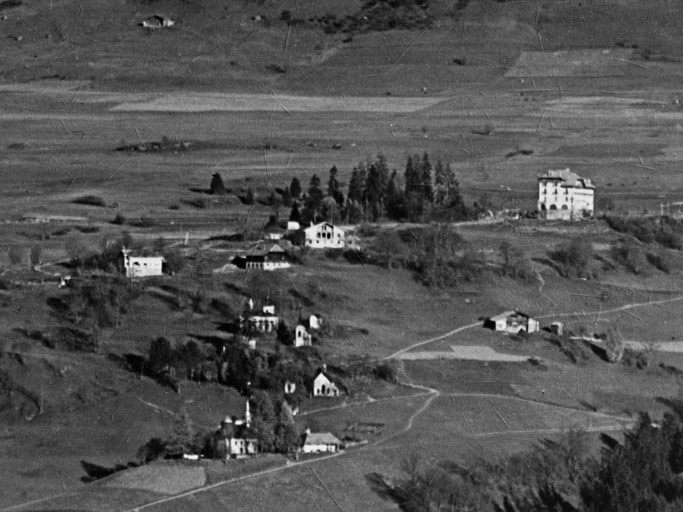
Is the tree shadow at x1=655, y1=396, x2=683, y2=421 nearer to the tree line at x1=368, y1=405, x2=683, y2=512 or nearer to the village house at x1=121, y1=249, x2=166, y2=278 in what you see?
the tree line at x1=368, y1=405, x2=683, y2=512

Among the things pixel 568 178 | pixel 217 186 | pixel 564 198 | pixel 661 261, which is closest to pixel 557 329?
Answer: pixel 661 261

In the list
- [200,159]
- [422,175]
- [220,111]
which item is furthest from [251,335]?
[220,111]

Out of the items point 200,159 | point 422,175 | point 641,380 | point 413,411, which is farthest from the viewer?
point 200,159

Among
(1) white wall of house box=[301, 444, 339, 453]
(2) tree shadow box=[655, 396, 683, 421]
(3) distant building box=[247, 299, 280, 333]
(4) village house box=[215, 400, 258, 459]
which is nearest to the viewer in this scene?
(4) village house box=[215, 400, 258, 459]

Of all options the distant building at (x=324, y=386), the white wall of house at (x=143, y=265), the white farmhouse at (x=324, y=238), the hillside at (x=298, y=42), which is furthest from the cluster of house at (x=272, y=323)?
the hillside at (x=298, y=42)

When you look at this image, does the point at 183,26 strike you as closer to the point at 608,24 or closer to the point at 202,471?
the point at 608,24

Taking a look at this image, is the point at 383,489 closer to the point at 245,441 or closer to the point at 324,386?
the point at 245,441

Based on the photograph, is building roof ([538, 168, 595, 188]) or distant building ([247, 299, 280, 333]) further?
building roof ([538, 168, 595, 188])

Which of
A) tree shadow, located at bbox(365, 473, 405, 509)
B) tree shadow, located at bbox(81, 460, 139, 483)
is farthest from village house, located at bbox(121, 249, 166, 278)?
tree shadow, located at bbox(365, 473, 405, 509)
